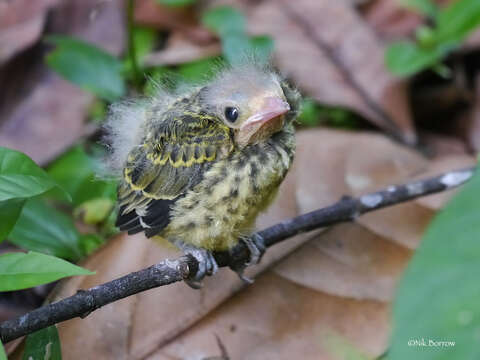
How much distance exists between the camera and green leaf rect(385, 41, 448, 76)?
124 inches

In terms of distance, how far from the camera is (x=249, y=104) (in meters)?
1.87

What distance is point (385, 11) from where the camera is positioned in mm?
3818

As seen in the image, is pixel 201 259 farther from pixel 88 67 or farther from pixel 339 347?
pixel 88 67

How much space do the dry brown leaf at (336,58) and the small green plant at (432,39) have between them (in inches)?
5.6

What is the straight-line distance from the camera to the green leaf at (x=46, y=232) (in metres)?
2.35

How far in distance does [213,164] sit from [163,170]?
21 centimetres

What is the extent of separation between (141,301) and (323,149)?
1157 mm

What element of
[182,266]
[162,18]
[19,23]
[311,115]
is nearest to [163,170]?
[182,266]

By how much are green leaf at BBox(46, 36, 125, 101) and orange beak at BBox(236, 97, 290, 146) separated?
131 centimetres

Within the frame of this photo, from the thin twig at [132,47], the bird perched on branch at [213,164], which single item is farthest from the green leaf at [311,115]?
the bird perched on branch at [213,164]

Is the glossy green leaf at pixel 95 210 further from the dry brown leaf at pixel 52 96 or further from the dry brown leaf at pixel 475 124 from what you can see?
the dry brown leaf at pixel 475 124

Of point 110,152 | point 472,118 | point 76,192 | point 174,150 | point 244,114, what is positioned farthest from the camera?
point 472,118

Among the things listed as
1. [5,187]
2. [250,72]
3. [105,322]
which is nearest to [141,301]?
[105,322]

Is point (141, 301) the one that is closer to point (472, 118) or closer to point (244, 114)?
point (244, 114)
